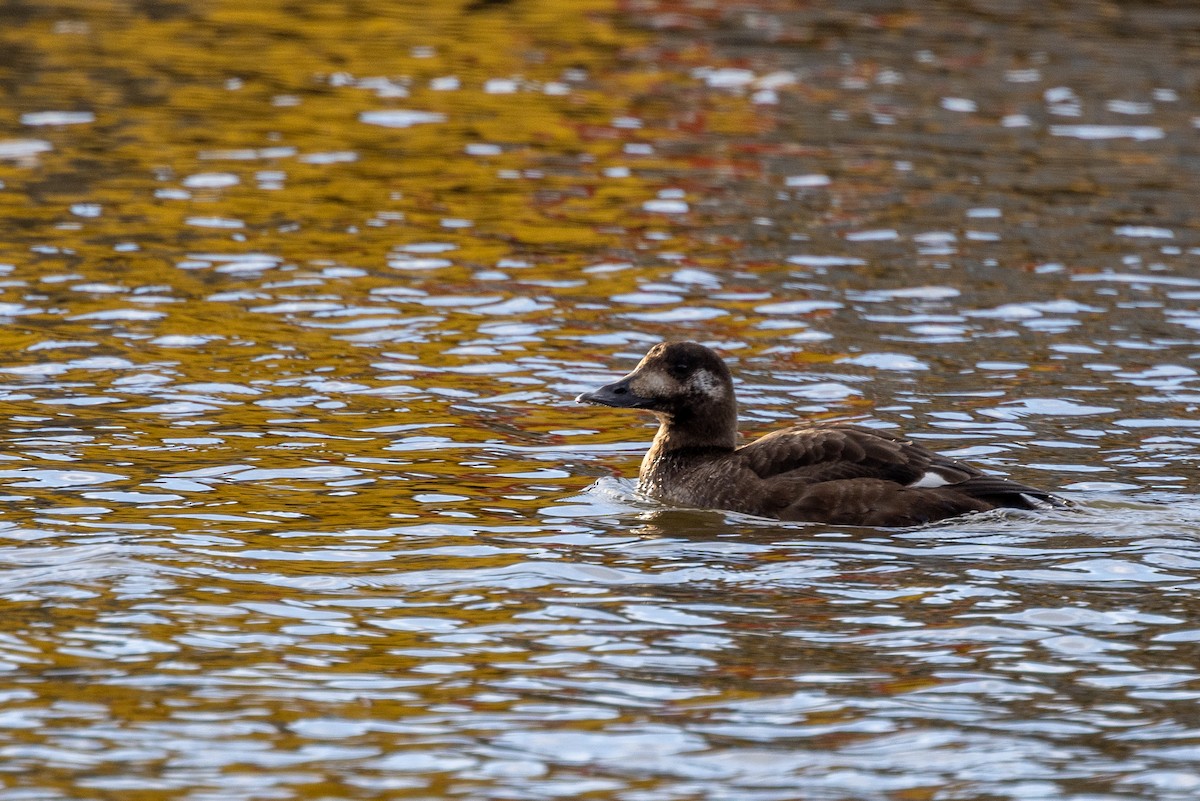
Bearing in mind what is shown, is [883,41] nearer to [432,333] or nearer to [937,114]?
[937,114]

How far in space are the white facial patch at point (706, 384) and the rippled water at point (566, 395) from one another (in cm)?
70

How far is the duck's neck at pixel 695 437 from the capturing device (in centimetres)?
→ 1097

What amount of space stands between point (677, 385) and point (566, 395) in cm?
184

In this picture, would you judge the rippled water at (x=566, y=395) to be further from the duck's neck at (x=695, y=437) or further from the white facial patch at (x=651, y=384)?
the white facial patch at (x=651, y=384)

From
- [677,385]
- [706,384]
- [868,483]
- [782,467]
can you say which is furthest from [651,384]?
[868,483]

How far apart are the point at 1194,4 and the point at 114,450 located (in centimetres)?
2088

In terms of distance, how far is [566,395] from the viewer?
12.7m

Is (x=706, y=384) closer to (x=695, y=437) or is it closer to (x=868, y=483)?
(x=695, y=437)

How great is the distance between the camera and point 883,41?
2539cm

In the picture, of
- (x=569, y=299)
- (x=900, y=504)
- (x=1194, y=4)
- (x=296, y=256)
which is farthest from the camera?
(x=1194, y=4)

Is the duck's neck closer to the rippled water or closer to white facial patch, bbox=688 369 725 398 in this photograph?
white facial patch, bbox=688 369 725 398

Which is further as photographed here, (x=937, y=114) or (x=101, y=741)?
(x=937, y=114)

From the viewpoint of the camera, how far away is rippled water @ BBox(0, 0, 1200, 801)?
23.6ft

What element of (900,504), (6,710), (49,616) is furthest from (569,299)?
(6,710)
